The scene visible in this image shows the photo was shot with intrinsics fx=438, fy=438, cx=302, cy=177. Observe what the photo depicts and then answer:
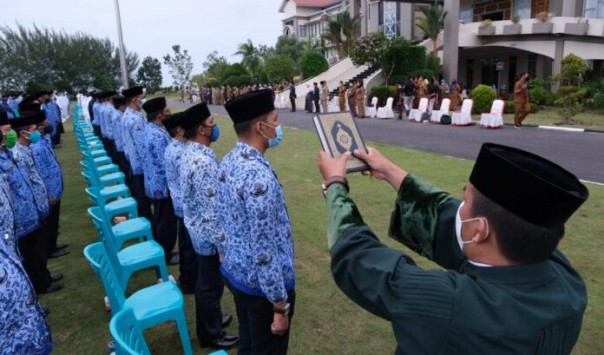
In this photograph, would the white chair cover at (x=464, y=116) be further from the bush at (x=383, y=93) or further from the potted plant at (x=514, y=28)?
the potted plant at (x=514, y=28)

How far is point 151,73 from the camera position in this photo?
2322 inches

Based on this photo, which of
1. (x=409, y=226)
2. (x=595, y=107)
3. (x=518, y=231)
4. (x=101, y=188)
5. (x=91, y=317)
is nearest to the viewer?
(x=518, y=231)

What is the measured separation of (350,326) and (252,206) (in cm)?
180

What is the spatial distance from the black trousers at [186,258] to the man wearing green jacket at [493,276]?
9.07 ft

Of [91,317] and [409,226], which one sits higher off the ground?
[409,226]

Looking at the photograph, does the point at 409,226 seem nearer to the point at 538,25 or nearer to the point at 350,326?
the point at 350,326

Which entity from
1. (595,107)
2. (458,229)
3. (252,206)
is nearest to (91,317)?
(252,206)

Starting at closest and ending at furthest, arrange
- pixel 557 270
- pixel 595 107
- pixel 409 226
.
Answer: pixel 557 270, pixel 409 226, pixel 595 107

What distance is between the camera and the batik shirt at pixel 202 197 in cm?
306

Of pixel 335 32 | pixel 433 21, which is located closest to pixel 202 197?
pixel 433 21

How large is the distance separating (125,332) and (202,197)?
110cm

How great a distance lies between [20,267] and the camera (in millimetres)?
2197

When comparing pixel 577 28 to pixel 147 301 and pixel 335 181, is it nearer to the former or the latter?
pixel 147 301

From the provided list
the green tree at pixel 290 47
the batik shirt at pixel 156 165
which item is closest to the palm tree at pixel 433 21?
the green tree at pixel 290 47
